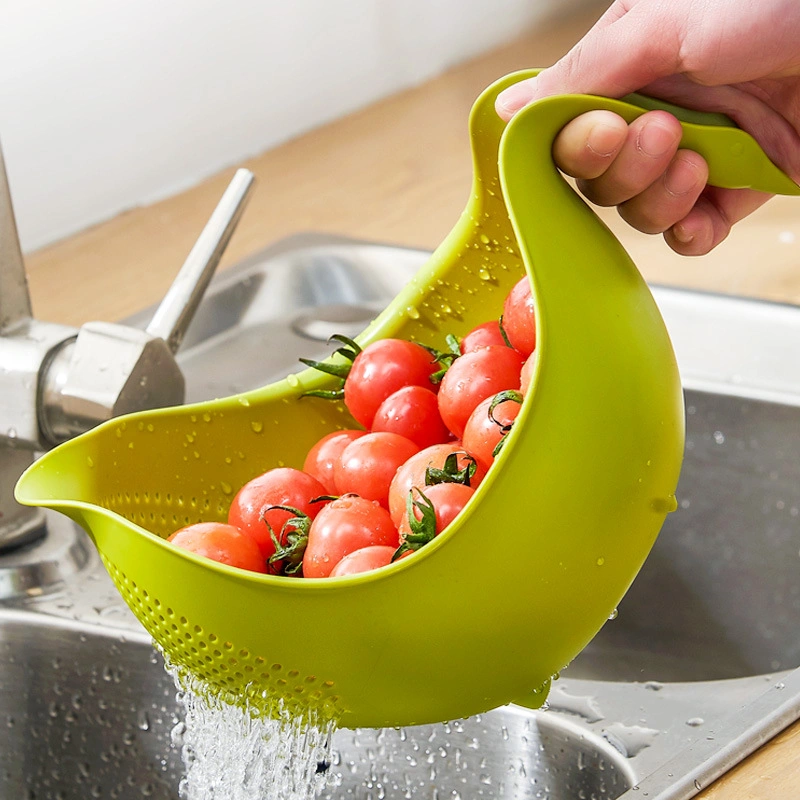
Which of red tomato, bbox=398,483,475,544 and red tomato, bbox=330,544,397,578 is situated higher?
red tomato, bbox=398,483,475,544

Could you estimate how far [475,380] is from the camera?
22.5 inches

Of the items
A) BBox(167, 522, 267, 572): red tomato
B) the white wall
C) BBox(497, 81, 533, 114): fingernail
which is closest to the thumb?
BBox(497, 81, 533, 114): fingernail

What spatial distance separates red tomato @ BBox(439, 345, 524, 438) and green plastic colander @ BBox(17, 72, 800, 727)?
0.08 metres

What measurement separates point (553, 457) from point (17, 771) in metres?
0.50

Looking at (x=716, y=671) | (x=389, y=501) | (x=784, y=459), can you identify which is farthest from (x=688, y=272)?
(x=389, y=501)

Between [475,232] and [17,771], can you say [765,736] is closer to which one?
[475,232]

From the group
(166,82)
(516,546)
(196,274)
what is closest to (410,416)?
(516,546)

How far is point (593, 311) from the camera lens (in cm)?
48

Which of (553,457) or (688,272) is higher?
(553,457)

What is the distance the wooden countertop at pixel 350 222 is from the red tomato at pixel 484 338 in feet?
1.87

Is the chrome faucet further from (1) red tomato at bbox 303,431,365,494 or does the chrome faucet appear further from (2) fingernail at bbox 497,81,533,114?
(2) fingernail at bbox 497,81,533,114

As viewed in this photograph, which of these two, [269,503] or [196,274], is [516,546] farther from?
[196,274]

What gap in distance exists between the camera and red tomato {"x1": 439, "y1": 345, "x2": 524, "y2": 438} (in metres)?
0.57

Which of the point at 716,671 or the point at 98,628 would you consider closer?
the point at 98,628
